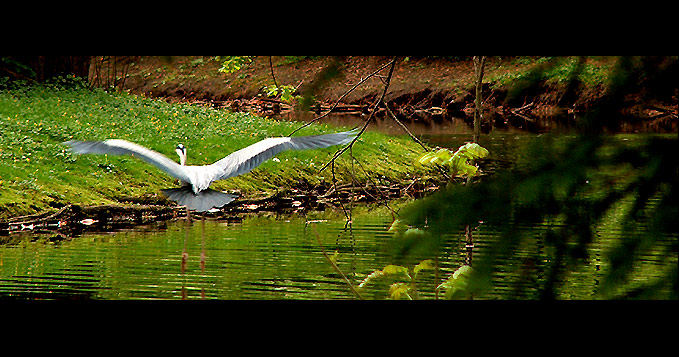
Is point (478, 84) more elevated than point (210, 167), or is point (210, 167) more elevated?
point (478, 84)

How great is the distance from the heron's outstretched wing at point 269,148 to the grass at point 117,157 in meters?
3.80

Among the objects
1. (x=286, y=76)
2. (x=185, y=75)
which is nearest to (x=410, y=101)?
(x=286, y=76)

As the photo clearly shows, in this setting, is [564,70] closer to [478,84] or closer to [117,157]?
[478,84]

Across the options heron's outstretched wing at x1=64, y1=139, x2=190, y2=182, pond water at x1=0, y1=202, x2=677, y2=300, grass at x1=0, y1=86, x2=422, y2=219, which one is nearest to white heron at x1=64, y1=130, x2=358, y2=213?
heron's outstretched wing at x1=64, y1=139, x2=190, y2=182

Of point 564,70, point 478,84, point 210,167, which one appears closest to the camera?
point 564,70

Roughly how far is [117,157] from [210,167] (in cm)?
469

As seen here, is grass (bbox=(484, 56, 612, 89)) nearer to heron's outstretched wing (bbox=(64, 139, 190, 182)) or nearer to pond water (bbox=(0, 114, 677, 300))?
pond water (bbox=(0, 114, 677, 300))

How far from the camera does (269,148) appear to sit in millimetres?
5582

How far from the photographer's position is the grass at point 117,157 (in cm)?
948

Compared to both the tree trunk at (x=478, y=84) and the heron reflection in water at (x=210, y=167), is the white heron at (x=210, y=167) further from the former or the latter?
the tree trunk at (x=478, y=84)

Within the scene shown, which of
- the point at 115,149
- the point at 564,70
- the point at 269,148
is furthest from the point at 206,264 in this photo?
the point at 564,70

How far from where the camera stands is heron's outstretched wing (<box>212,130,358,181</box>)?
5.27 meters
